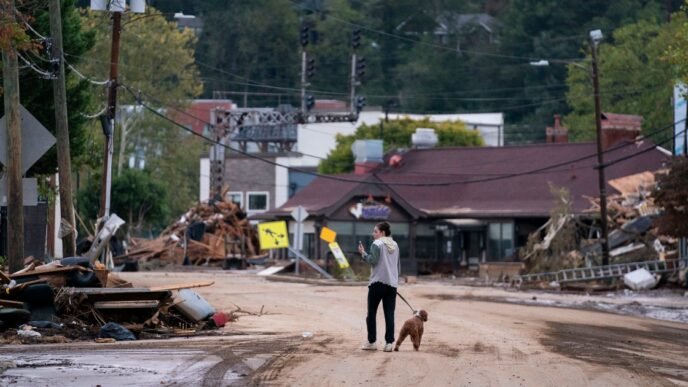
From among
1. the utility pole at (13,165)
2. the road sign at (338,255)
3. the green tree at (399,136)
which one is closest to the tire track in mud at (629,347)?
the utility pole at (13,165)

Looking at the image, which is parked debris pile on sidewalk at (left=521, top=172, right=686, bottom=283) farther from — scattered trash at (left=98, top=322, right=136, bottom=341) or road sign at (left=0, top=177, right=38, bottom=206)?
scattered trash at (left=98, top=322, right=136, bottom=341)

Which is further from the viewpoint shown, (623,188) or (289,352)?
(623,188)

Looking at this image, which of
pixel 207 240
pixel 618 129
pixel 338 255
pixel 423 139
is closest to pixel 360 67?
pixel 423 139

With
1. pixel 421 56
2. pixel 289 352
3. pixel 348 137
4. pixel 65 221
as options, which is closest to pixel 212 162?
pixel 348 137

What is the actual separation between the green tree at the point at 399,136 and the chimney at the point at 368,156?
21.3 m

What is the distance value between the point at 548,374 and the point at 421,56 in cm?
10209

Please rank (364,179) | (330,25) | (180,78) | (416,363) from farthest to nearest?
(330,25) < (180,78) < (364,179) < (416,363)

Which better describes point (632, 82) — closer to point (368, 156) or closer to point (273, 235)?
point (368, 156)

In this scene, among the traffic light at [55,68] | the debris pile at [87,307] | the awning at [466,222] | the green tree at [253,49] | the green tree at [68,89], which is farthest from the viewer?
the green tree at [253,49]

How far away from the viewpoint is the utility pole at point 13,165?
870 inches

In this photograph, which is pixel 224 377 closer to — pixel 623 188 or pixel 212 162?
pixel 623 188

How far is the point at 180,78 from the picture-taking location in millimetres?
81562

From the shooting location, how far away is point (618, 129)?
5934cm

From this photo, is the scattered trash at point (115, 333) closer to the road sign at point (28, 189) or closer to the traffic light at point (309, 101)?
the road sign at point (28, 189)
